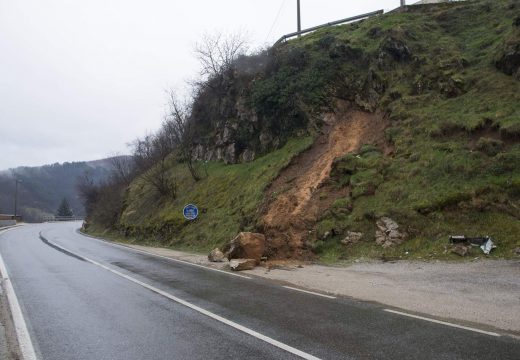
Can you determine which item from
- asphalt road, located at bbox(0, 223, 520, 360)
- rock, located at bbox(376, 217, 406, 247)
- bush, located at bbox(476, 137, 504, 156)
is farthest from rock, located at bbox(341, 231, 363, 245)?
bush, located at bbox(476, 137, 504, 156)

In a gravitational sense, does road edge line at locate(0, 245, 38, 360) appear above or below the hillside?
below

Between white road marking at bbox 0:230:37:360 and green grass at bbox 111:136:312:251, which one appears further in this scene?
green grass at bbox 111:136:312:251

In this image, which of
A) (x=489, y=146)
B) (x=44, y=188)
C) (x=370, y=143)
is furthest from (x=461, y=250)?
(x=44, y=188)

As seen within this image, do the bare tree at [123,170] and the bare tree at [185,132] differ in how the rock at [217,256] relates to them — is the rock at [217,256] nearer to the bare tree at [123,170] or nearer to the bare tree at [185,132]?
the bare tree at [185,132]

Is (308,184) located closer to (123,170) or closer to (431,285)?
(431,285)

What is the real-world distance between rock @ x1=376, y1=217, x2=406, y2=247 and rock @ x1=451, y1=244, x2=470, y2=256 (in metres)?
2.06

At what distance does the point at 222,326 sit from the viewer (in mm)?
7660

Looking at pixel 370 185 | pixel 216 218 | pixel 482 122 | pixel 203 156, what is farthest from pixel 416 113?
pixel 203 156

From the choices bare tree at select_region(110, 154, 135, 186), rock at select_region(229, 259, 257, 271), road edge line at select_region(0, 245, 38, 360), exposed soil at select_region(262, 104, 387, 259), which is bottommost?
rock at select_region(229, 259, 257, 271)

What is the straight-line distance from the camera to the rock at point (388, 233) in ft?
52.6

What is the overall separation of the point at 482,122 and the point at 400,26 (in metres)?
11.0

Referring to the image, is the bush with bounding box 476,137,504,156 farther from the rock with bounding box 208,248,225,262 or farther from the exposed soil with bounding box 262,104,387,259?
the rock with bounding box 208,248,225,262

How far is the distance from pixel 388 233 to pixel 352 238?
1.36m

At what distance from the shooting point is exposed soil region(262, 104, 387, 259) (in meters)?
18.3
